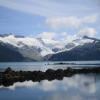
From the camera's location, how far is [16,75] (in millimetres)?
62406

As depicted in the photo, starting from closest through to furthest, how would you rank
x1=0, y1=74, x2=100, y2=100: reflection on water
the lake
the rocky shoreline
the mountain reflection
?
x1=0, y1=74, x2=100, y2=100: reflection on water → the lake → the mountain reflection → the rocky shoreline

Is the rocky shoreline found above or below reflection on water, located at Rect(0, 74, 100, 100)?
above

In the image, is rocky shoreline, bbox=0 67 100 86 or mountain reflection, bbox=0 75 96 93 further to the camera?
rocky shoreline, bbox=0 67 100 86

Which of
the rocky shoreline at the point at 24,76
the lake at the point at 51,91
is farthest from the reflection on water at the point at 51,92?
the rocky shoreline at the point at 24,76

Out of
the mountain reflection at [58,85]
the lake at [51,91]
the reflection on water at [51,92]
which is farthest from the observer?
the mountain reflection at [58,85]

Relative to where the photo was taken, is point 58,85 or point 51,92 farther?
point 58,85

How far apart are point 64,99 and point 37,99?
3.10 meters

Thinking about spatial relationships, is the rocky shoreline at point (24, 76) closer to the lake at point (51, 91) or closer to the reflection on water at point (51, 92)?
the lake at point (51, 91)

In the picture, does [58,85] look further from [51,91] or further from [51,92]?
[51,92]

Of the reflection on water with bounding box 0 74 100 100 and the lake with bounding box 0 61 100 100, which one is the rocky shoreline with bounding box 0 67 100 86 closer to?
the lake with bounding box 0 61 100 100

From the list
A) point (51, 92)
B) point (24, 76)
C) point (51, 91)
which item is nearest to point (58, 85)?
point (51, 91)

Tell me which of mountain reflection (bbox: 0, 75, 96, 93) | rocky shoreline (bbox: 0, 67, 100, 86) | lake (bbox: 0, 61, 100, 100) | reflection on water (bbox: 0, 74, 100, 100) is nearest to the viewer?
reflection on water (bbox: 0, 74, 100, 100)

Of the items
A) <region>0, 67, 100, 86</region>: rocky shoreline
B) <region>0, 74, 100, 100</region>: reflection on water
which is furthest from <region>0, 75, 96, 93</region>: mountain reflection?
<region>0, 67, 100, 86</region>: rocky shoreline

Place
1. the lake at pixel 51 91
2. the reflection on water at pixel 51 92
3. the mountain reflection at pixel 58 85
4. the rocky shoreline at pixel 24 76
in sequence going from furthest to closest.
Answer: the rocky shoreline at pixel 24 76, the mountain reflection at pixel 58 85, the lake at pixel 51 91, the reflection on water at pixel 51 92
